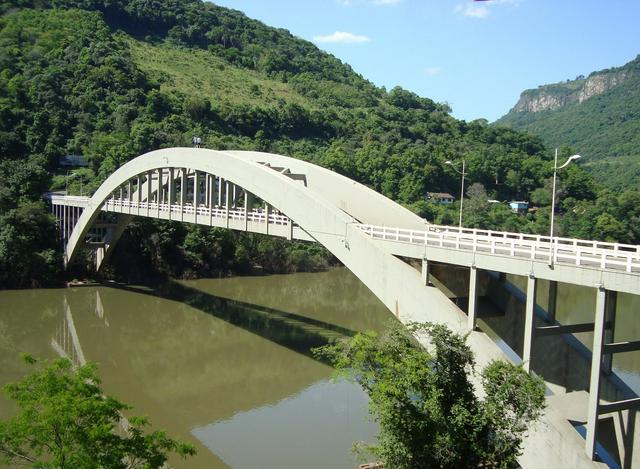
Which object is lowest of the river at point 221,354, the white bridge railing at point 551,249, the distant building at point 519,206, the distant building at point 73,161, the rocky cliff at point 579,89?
the river at point 221,354

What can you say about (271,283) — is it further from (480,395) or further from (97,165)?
(480,395)

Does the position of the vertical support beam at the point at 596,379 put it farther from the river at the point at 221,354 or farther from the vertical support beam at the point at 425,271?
the vertical support beam at the point at 425,271

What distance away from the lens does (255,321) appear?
98.2 ft

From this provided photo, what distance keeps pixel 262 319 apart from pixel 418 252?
648 inches

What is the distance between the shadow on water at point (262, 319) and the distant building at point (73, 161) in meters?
18.3

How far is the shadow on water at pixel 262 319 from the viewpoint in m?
26.5

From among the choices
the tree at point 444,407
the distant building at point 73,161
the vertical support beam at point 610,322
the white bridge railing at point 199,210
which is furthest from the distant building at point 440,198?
the tree at point 444,407

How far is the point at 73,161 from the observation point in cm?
5162

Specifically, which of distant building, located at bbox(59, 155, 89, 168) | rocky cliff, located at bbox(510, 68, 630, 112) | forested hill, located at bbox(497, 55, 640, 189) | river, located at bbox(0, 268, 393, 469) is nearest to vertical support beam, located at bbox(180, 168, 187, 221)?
river, located at bbox(0, 268, 393, 469)

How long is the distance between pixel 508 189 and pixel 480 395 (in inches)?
2353

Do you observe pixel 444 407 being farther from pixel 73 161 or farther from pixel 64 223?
pixel 73 161

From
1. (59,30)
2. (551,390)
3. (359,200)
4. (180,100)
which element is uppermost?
(59,30)

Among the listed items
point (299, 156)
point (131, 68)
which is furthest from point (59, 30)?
point (299, 156)

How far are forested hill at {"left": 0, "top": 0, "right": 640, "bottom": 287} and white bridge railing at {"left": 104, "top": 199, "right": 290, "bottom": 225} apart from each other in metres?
6.60
